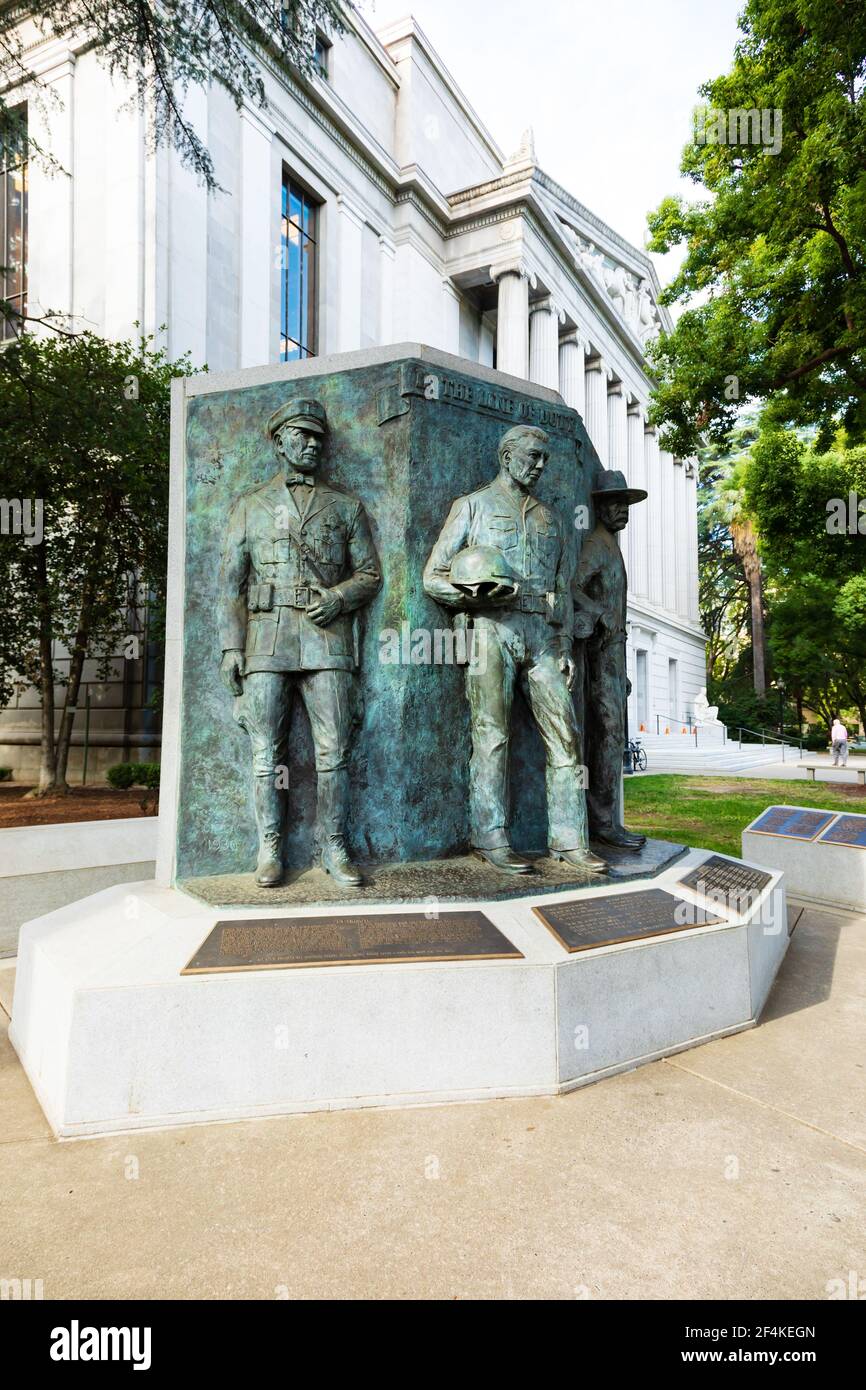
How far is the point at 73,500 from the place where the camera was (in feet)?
38.8

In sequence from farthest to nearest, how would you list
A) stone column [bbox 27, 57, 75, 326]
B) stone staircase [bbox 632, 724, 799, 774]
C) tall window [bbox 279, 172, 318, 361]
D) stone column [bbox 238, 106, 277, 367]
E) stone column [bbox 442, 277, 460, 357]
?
1. stone column [bbox 442, 277, 460, 357]
2. stone staircase [bbox 632, 724, 799, 774]
3. tall window [bbox 279, 172, 318, 361]
4. stone column [bbox 238, 106, 277, 367]
5. stone column [bbox 27, 57, 75, 326]

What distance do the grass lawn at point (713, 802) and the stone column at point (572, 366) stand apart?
65.9ft

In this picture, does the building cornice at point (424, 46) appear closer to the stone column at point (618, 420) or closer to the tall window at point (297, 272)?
the tall window at point (297, 272)

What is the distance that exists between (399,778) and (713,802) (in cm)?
1353

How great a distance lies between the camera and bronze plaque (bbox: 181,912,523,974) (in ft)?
11.6

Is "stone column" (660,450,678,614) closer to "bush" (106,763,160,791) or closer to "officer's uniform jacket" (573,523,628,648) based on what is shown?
"bush" (106,763,160,791)

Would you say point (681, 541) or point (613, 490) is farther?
point (681, 541)

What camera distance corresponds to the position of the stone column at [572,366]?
35844mm

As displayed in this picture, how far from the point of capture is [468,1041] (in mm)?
3543

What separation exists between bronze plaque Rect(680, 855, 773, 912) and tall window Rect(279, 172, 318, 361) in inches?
864

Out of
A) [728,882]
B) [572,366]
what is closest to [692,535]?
[572,366]

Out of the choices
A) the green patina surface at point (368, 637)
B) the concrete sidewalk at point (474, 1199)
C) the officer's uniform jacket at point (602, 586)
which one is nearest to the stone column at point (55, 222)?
the green patina surface at point (368, 637)
